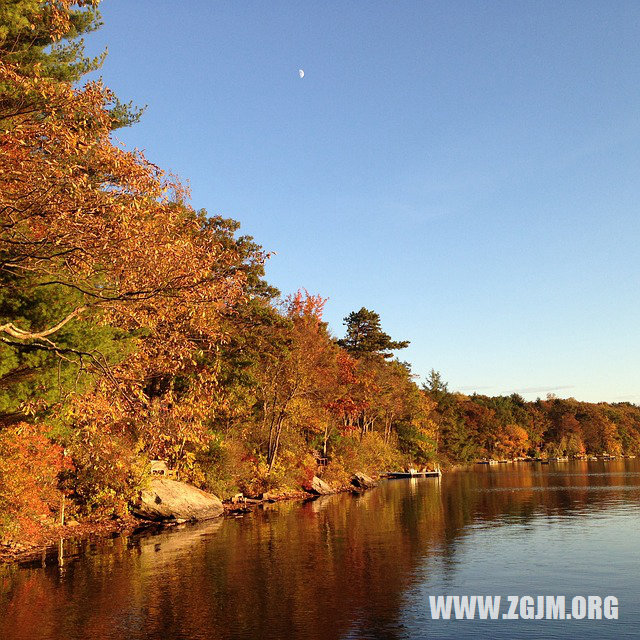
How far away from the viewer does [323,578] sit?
2117 centimetres

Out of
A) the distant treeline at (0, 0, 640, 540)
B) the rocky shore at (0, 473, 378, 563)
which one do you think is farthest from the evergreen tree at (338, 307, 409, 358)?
the rocky shore at (0, 473, 378, 563)

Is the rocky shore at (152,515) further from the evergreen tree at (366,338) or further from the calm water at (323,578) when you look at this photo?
the evergreen tree at (366,338)

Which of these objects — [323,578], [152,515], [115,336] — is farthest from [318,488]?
[115,336]

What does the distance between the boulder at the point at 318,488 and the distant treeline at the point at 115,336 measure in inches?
36.8

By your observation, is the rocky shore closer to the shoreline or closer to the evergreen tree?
the shoreline

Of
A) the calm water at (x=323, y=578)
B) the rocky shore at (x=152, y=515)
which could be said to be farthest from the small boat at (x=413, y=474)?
the calm water at (x=323, y=578)

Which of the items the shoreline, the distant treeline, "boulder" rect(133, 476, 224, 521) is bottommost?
the shoreline

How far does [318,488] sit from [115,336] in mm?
41009

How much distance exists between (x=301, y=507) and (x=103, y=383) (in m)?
34.3

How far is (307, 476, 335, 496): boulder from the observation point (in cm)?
5884

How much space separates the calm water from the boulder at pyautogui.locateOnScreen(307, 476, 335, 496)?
813 inches

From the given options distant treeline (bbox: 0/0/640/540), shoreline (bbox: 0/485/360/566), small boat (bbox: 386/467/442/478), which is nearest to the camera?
distant treeline (bbox: 0/0/640/540)

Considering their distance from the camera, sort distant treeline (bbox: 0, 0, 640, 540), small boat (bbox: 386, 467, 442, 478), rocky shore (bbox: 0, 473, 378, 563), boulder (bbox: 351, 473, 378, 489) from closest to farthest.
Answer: distant treeline (bbox: 0, 0, 640, 540), rocky shore (bbox: 0, 473, 378, 563), boulder (bbox: 351, 473, 378, 489), small boat (bbox: 386, 467, 442, 478)

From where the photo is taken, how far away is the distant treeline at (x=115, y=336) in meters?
15.2
